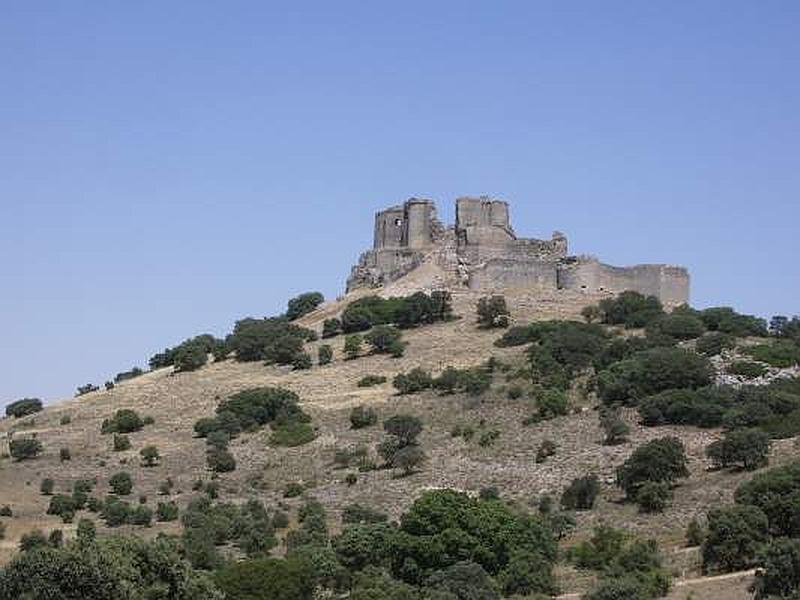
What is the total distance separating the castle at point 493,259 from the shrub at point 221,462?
21036 millimetres

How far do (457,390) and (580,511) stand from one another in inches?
659

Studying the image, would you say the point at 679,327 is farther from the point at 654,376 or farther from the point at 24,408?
the point at 24,408

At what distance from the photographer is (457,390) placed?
65812 mm

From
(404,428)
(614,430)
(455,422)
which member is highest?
(455,422)

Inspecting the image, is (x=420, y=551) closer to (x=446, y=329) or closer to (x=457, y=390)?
(x=457, y=390)

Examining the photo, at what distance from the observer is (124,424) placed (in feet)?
221

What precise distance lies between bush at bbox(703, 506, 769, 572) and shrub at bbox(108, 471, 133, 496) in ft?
78.8

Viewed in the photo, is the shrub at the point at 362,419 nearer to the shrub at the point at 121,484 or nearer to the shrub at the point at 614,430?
the shrub at the point at 121,484

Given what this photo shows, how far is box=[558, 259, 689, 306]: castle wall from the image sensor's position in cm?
7612

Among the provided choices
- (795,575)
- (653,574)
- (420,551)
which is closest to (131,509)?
(420,551)

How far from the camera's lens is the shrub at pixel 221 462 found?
60178 mm

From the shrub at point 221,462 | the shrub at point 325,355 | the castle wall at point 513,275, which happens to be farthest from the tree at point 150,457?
the castle wall at point 513,275

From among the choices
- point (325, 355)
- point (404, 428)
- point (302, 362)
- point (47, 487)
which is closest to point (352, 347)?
point (325, 355)

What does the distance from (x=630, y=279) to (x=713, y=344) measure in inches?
421
